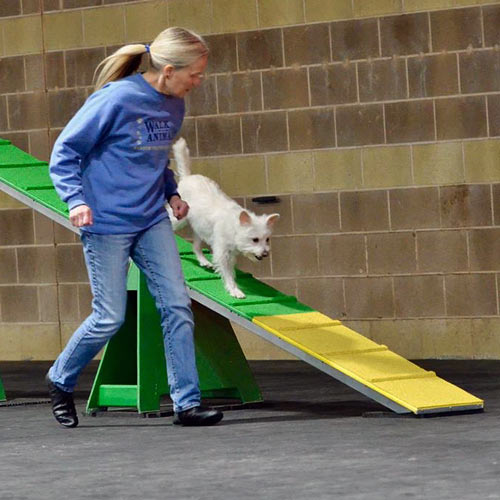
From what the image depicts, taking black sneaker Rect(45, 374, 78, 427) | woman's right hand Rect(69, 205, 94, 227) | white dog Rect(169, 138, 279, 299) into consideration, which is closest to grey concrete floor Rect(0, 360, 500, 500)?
black sneaker Rect(45, 374, 78, 427)

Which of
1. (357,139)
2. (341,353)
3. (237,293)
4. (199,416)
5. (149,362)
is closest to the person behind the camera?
(199,416)

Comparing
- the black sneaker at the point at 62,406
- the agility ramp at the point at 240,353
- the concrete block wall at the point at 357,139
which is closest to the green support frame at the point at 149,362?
the agility ramp at the point at 240,353

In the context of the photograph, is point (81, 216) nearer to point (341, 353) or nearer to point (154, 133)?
point (154, 133)

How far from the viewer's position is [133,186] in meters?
6.56

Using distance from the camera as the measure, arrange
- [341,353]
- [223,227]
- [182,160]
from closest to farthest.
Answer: [341,353]
[223,227]
[182,160]

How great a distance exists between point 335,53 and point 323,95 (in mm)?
295

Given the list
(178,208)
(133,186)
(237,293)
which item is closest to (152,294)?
(178,208)

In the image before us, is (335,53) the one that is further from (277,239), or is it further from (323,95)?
(277,239)

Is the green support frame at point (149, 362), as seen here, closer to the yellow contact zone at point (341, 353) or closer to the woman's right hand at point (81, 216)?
the yellow contact zone at point (341, 353)

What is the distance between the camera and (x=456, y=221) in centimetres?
952

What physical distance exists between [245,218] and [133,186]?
125cm

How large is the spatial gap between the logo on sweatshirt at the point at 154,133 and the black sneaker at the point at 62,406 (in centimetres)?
122

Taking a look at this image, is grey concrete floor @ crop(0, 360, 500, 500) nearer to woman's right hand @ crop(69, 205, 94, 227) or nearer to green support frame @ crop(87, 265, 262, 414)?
green support frame @ crop(87, 265, 262, 414)

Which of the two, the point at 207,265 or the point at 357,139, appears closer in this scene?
A: the point at 207,265
